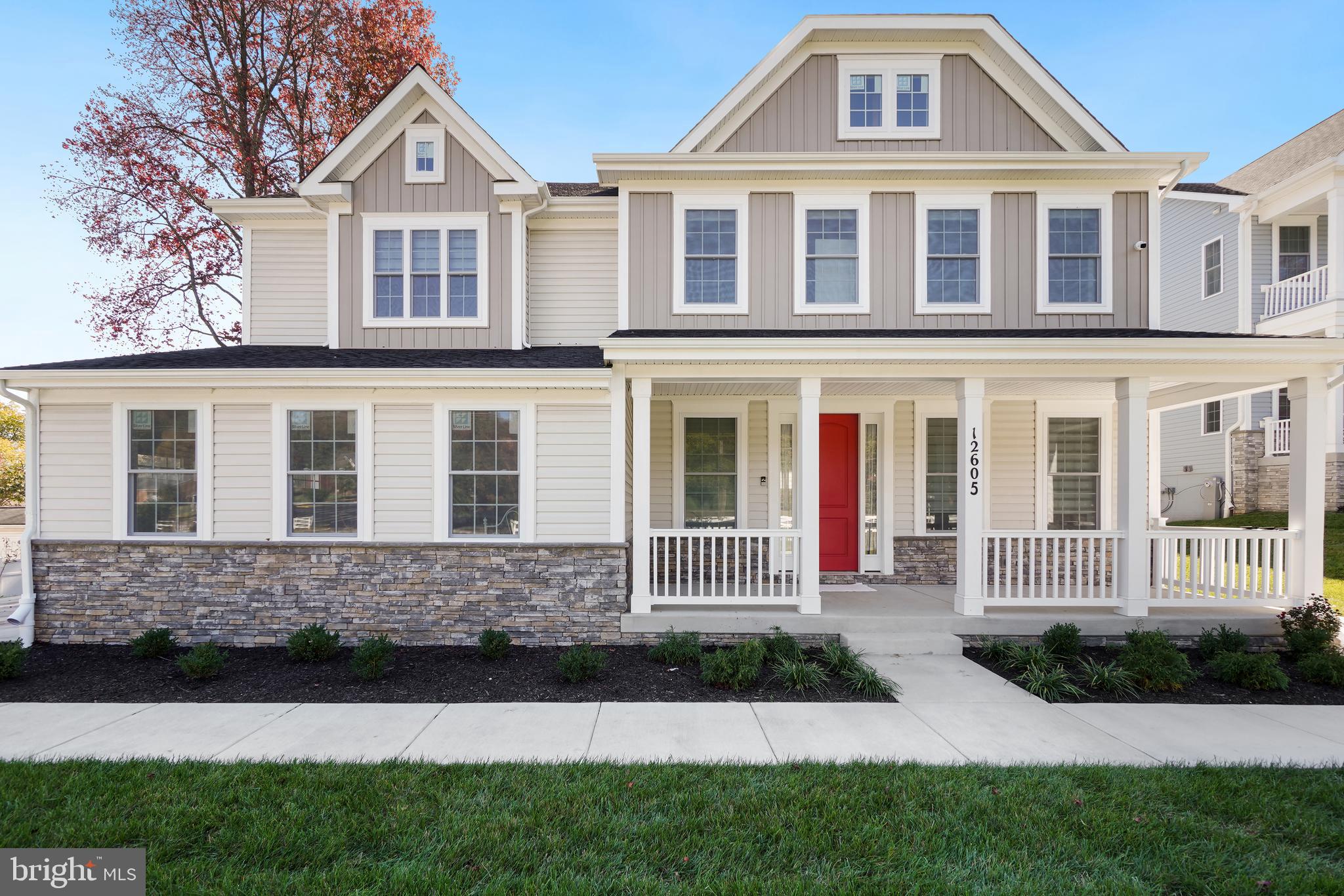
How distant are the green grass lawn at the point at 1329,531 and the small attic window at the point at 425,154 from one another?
45.0ft

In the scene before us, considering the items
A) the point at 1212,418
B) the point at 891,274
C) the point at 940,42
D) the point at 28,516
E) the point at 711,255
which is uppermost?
the point at 940,42

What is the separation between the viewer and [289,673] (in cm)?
619

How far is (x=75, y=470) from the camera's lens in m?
7.36

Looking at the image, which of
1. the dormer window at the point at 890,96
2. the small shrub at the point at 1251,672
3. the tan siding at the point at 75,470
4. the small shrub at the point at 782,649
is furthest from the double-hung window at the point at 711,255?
the tan siding at the point at 75,470

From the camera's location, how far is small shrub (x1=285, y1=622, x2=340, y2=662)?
6.48 metres

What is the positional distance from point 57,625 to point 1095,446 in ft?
47.3

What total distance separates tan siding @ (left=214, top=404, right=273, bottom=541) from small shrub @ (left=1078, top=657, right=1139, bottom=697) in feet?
30.6

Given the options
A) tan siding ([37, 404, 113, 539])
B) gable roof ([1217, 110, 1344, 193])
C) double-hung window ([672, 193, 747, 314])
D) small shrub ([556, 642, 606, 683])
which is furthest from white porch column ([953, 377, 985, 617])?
gable roof ([1217, 110, 1344, 193])

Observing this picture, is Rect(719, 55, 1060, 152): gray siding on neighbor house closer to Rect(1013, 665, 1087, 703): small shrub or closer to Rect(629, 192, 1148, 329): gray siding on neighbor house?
Rect(629, 192, 1148, 329): gray siding on neighbor house

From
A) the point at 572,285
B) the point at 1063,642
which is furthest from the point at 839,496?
the point at 572,285

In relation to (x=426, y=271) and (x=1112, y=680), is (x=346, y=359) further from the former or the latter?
(x=1112, y=680)

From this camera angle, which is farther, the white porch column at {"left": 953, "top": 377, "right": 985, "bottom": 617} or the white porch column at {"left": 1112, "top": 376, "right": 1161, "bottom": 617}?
the white porch column at {"left": 953, "top": 377, "right": 985, "bottom": 617}

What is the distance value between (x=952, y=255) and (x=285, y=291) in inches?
388

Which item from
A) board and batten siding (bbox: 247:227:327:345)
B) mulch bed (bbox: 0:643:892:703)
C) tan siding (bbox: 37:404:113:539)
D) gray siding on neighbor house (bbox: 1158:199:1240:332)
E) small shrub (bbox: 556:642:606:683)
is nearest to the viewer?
mulch bed (bbox: 0:643:892:703)
